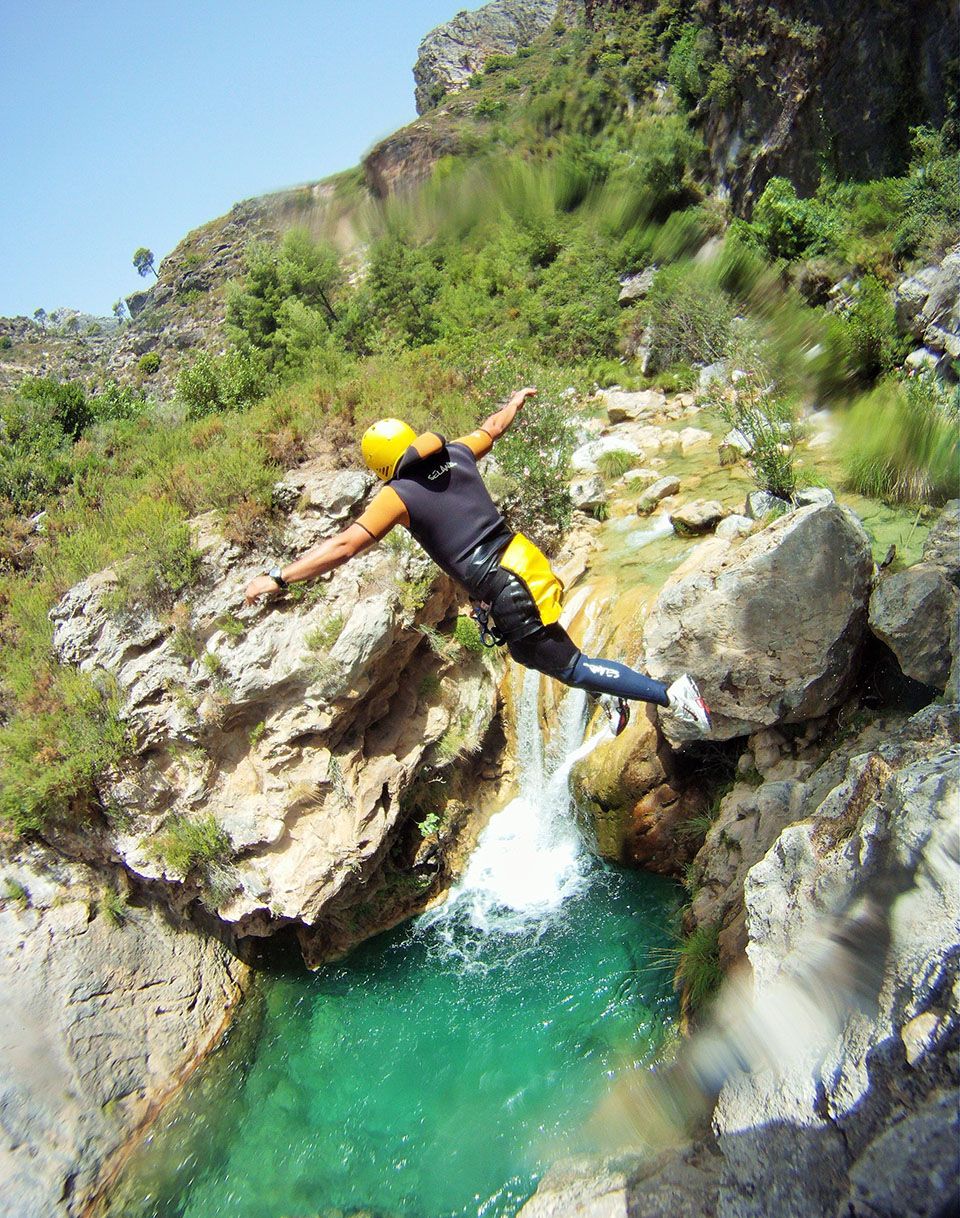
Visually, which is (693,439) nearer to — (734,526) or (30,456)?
(734,526)

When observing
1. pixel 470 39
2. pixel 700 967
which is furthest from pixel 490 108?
pixel 470 39

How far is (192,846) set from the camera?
23.6 ft

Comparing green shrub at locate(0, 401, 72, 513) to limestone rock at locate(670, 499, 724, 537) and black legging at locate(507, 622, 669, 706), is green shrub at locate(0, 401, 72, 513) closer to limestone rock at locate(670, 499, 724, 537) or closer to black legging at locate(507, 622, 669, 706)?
black legging at locate(507, 622, 669, 706)

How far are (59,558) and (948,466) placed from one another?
10.6 metres

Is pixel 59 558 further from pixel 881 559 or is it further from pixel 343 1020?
pixel 881 559

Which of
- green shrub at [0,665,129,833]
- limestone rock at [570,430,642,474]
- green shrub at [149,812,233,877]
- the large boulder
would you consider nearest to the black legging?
the large boulder

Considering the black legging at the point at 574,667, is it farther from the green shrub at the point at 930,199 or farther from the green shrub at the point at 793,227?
the green shrub at the point at 793,227

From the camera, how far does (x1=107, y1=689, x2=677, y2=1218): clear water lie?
17.9 feet

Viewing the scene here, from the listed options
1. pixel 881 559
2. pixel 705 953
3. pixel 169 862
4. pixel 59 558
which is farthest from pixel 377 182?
pixel 705 953

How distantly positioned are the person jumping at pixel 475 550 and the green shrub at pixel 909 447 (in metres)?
4.83

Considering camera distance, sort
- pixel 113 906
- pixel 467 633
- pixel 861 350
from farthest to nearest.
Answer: pixel 861 350
pixel 467 633
pixel 113 906

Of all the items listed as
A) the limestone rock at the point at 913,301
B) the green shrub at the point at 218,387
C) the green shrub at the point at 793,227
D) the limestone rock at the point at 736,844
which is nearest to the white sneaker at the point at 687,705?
the limestone rock at the point at 736,844

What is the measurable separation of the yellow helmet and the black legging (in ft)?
4.64

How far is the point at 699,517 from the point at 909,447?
8.38 feet
